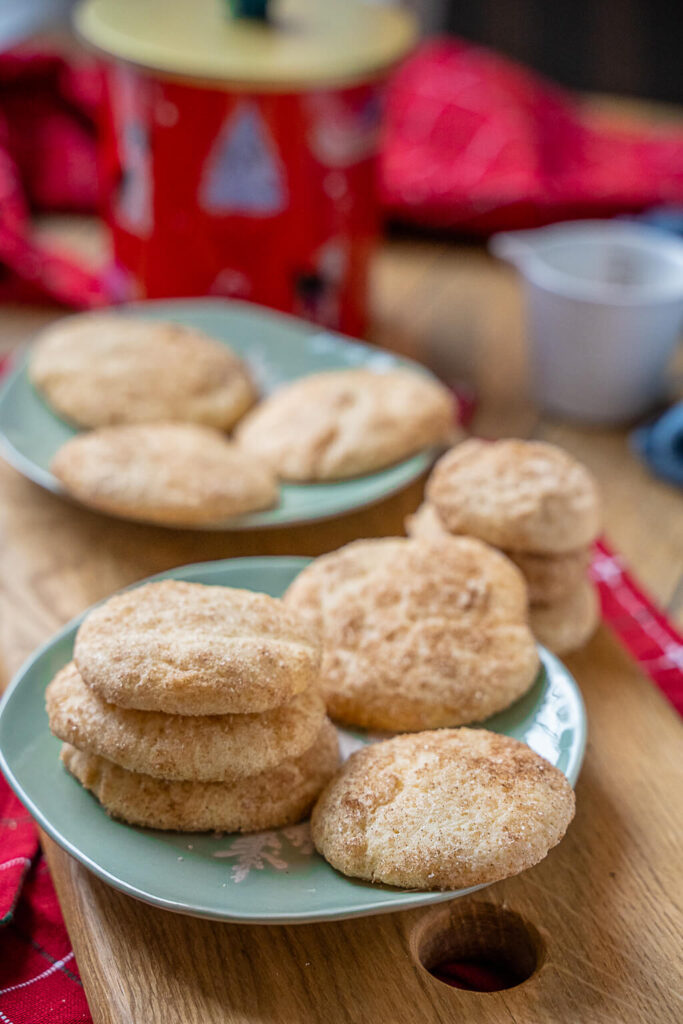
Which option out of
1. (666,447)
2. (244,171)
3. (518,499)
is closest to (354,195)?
(244,171)

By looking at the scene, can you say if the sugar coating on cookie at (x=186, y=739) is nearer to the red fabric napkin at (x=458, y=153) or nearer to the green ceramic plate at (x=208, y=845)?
the green ceramic plate at (x=208, y=845)

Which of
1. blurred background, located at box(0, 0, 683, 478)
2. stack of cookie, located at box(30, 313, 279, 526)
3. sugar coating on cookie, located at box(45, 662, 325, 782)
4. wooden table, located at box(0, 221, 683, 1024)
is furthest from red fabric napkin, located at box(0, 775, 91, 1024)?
blurred background, located at box(0, 0, 683, 478)

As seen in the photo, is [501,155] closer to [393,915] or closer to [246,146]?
[246,146]

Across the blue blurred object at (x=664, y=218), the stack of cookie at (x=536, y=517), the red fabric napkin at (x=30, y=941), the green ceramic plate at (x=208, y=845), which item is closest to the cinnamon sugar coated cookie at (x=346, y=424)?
the stack of cookie at (x=536, y=517)

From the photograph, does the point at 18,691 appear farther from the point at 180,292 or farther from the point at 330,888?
the point at 180,292

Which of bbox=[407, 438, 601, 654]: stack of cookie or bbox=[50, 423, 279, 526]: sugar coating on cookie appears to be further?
bbox=[50, 423, 279, 526]: sugar coating on cookie

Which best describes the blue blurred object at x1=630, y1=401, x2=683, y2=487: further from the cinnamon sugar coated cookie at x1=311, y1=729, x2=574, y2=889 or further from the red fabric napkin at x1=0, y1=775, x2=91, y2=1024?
the red fabric napkin at x1=0, y1=775, x2=91, y2=1024
